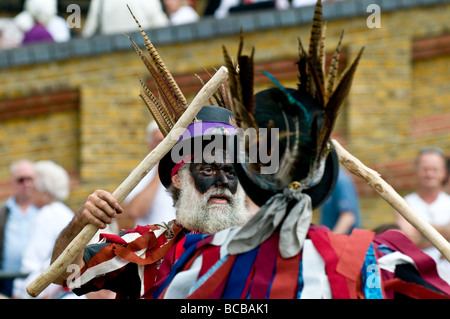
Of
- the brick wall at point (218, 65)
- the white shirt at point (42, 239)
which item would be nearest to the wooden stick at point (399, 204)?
the white shirt at point (42, 239)

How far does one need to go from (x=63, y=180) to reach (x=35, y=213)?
0.40 m

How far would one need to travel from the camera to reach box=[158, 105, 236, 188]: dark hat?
529cm

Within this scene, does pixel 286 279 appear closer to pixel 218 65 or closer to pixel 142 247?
pixel 142 247

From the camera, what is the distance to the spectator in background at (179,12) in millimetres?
11102

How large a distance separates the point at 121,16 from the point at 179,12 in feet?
2.31

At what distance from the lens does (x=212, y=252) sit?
420 cm

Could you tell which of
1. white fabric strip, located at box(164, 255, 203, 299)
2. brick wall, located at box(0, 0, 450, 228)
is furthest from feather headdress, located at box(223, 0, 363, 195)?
brick wall, located at box(0, 0, 450, 228)

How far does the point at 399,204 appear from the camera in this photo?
4516 mm

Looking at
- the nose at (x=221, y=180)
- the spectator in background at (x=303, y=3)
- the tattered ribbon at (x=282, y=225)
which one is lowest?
the tattered ribbon at (x=282, y=225)

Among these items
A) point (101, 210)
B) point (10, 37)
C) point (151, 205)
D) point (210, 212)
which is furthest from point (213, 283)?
point (10, 37)

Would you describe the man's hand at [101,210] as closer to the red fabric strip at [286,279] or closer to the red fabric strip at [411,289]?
the red fabric strip at [286,279]

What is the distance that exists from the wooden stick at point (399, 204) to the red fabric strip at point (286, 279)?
1.97 ft

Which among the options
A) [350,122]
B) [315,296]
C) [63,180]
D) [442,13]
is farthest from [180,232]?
[442,13]
